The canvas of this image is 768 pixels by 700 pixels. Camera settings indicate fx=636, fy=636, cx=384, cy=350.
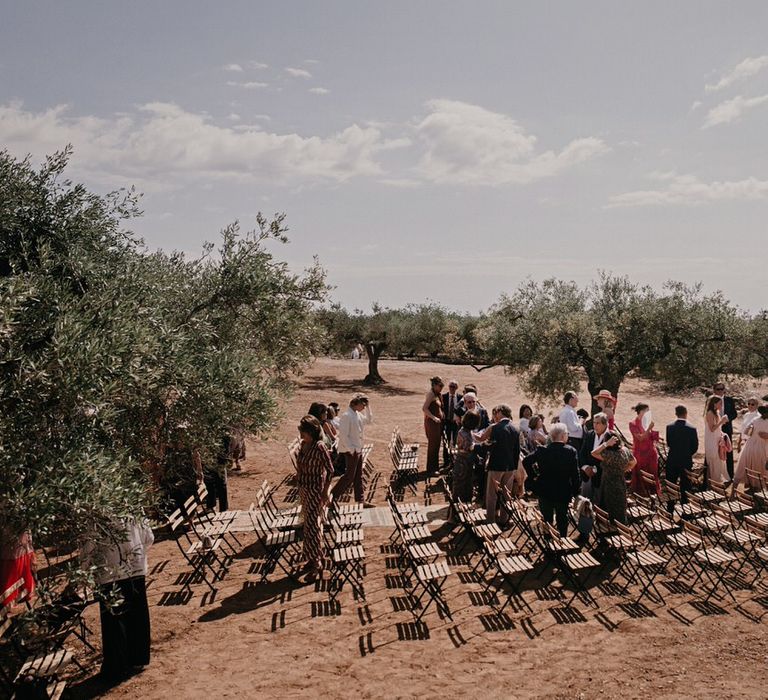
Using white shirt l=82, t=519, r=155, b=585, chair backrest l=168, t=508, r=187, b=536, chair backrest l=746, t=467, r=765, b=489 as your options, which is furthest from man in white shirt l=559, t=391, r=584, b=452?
white shirt l=82, t=519, r=155, b=585

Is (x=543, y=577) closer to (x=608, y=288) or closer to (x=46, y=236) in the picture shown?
(x=46, y=236)

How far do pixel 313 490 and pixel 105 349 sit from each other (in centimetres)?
406

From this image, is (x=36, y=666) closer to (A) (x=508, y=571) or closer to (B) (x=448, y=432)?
(A) (x=508, y=571)

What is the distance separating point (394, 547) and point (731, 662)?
4.92 meters

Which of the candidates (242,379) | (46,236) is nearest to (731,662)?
(242,379)

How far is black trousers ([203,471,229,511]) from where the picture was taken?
12.3 m

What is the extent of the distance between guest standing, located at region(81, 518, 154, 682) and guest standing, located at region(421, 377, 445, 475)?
29.1ft

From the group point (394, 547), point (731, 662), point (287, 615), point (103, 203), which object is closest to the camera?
point (731, 662)

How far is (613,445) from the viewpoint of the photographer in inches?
382

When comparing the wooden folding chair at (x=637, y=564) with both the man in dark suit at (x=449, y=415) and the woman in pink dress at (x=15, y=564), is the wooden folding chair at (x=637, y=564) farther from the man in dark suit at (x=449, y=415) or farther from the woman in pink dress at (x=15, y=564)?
the woman in pink dress at (x=15, y=564)

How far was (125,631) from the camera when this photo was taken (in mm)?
6586

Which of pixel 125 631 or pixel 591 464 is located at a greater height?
pixel 591 464

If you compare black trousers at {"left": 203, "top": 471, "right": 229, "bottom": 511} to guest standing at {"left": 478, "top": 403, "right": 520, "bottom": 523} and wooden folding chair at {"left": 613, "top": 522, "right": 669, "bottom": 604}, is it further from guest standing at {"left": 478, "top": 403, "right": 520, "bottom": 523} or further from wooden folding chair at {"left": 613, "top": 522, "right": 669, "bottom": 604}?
wooden folding chair at {"left": 613, "top": 522, "right": 669, "bottom": 604}

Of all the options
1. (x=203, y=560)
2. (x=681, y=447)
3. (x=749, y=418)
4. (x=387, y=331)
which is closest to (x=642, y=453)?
(x=681, y=447)
